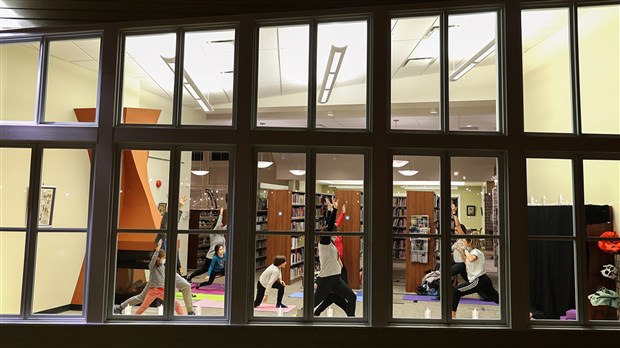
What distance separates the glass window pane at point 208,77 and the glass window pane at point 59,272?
5.37ft

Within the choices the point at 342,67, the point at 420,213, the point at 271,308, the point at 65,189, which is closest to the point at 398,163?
the point at 420,213

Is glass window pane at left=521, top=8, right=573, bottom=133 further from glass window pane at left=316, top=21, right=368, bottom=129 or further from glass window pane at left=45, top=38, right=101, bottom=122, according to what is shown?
glass window pane at left=45, top=38, right=101, bottom=122

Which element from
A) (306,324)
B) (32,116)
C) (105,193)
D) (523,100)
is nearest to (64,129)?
(32,116)

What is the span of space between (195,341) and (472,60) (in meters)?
3.82

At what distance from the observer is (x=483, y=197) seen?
432 centimetres

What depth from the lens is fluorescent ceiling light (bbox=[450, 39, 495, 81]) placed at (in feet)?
14.3

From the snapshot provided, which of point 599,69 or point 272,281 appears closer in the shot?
point 272,281

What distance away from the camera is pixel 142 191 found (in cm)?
422

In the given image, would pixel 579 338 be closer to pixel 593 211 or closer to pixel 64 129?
pixel 593 211

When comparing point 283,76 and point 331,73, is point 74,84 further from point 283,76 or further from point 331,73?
point 331,73

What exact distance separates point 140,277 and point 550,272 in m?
3.97

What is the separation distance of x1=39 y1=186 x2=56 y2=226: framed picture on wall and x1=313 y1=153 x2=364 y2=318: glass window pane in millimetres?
2621

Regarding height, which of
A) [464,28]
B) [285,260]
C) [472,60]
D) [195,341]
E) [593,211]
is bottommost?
[195,341]

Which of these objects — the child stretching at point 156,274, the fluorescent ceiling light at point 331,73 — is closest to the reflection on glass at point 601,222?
the fluorescent ceiling light at point 331,73
